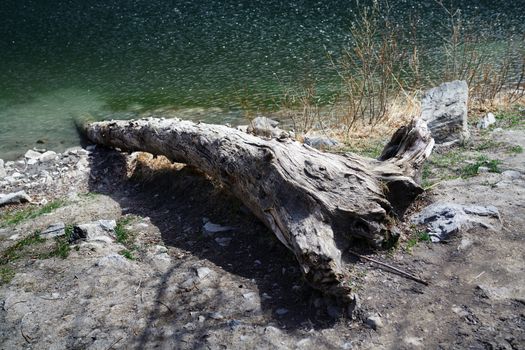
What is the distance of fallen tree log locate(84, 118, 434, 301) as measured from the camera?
3770mm

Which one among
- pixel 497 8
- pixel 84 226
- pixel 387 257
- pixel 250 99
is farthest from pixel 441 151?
pixel 497 8

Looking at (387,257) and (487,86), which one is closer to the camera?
(387,257)

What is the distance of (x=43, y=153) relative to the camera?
929 centimetres

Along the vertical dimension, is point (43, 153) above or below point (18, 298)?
below

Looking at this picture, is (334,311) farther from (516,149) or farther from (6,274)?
(516,149)

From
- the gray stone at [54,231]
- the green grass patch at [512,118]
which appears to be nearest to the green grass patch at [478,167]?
the green grass patch at [512,118]

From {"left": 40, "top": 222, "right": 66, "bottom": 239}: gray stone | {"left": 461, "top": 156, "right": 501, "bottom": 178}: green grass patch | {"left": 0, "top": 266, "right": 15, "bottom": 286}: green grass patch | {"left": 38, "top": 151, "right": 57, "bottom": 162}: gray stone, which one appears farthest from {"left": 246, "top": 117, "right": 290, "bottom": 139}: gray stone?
{"left": 38, "top": 151, "right": 57, "bottom": 162}: gray stone

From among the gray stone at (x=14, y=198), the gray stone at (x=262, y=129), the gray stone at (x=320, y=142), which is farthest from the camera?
the gray stone at (x=14, y=198)

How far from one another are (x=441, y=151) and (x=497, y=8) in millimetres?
12916

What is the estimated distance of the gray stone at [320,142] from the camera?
6.91 meters

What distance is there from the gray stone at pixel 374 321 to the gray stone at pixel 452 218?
1.05 metres

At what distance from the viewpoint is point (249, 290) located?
12.9 ft

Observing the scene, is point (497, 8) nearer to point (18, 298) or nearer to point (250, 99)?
point (250, 99)

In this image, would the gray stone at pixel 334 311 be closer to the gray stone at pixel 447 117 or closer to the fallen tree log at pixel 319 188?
the fallen tree log at pixel 319 188
